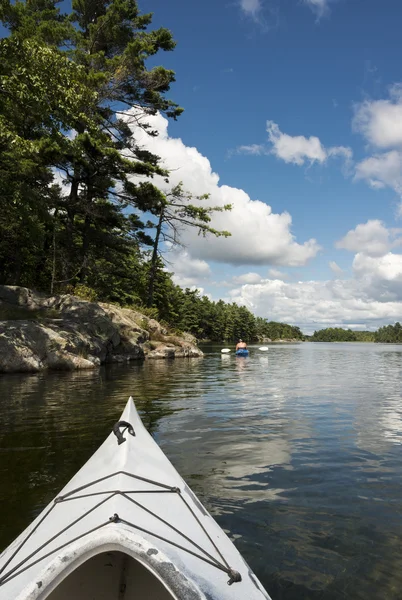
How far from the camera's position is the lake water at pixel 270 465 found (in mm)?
3545

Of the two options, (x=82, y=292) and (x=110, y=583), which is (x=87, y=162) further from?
(x=110, y=583)

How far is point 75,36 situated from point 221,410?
23159 mm

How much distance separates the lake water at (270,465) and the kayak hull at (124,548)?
983 mm

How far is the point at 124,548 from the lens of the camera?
2.09 meters

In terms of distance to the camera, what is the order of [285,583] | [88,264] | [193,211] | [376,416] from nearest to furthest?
[285,583], [376,416], [88,264], [193,211]

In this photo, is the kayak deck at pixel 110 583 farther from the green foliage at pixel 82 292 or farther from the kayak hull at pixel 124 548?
the green foliage at pixel 82 292

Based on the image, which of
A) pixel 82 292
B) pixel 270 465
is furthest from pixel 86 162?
pixel 270 465

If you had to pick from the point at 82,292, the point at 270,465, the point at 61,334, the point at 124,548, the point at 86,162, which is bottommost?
the point at 270,465

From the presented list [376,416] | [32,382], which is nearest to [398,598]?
[376,416]

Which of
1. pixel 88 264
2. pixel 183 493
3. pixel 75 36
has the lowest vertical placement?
pixel 183 493

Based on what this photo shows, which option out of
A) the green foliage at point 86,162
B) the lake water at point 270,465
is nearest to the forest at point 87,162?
the green foliage at point 86,162

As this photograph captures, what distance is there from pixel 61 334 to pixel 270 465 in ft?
48.5

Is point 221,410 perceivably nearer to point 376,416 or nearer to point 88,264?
point 376,416

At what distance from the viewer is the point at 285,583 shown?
323 centimetres
